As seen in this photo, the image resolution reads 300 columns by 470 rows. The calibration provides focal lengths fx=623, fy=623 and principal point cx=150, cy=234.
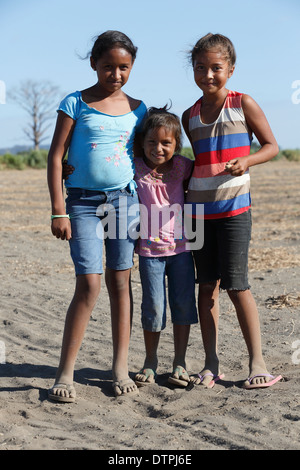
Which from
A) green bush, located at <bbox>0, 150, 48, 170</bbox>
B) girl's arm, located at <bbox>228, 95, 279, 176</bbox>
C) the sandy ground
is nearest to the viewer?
the sandy ground

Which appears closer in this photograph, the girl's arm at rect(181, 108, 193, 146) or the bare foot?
the bare foot

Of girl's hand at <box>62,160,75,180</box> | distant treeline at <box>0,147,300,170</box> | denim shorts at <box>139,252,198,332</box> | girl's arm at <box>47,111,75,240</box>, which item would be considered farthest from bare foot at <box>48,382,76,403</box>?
distant treeline at <box>0,147,300,170</box>

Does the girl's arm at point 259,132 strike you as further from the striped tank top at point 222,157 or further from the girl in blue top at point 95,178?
the girl in blue top at point 95,178

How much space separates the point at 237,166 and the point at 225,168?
0.06 meters

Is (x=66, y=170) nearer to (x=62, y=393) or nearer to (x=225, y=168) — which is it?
(x=225, y=168)

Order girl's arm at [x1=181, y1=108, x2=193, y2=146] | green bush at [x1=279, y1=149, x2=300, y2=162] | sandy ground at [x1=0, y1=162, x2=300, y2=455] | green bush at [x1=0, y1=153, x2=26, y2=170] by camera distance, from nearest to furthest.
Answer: sandy ground at [x1=0, y1=162, x2=300, y2=455] < girl's arm at [x1=181, y1=108, x2=193, y2=146] < green bush at [x1=0, y1=153, x2=26, y2=170] < green bush at [x1=279, y1=149, x2=300, y2=162]

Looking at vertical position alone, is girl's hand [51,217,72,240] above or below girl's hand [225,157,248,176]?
below

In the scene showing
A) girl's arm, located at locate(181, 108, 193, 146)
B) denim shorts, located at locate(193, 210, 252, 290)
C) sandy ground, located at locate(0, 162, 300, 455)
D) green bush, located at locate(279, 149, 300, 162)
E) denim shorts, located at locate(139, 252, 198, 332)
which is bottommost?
sandy ground, located at locate(0, 162, 300, 455)

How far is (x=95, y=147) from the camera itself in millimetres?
3322

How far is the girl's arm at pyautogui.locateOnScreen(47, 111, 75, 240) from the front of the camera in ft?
10.8

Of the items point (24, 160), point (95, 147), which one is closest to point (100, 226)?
point (95, 147)

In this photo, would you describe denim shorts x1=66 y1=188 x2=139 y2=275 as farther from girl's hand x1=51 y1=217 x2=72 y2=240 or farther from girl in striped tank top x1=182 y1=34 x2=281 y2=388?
girl in striped tank top x1=182 y1=34 x2=281 y2=388
